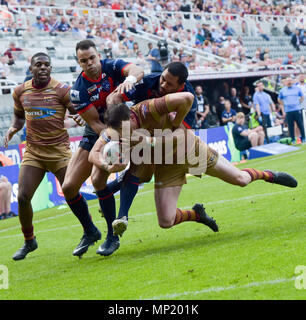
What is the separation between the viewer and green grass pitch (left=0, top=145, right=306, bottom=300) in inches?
200

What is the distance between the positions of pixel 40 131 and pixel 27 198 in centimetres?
89

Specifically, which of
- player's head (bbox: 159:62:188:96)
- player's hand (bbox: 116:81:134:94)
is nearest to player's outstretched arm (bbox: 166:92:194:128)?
player's head (bbox: 159:62:188:96)

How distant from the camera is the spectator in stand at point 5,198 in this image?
13094mm

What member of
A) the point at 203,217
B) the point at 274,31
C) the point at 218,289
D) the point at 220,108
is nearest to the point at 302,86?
the point at 220,108

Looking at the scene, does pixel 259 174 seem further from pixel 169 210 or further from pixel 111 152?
pixel 111 152

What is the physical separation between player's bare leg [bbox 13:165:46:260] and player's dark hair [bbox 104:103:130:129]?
1699 mm

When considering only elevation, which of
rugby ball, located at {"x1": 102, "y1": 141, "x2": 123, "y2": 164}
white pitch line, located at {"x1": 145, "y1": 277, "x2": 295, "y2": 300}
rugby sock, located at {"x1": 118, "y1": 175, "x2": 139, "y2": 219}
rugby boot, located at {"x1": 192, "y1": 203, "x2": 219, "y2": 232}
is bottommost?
rugby boot, located at {"x1": 192, "y1": 203, "x2": 219, "y2": 232}

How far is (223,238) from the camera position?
7.26m

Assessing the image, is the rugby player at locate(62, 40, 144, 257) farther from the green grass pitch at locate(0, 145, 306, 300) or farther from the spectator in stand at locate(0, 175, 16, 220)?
the spectator in stand at locate(0, 175, 16, 220)

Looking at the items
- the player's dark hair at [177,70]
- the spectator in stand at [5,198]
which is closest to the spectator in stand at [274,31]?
the spectator in stand at [5,198]

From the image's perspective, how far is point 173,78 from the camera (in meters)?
6.73

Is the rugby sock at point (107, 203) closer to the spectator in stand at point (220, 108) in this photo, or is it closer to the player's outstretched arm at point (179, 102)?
the player's outstretched arm at point (179, 102)

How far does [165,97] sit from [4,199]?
296 inches
